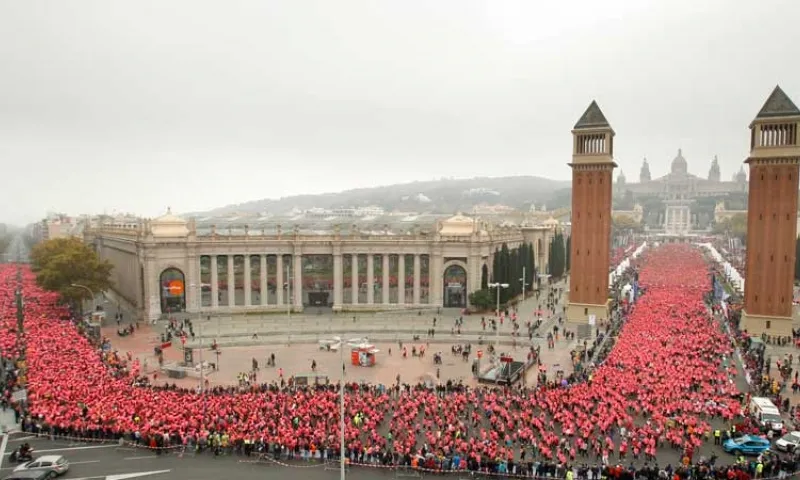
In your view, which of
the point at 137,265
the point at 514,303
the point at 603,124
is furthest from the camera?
the point at 514,303

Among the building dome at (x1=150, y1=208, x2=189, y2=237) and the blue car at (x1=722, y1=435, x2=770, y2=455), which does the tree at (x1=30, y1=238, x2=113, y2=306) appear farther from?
the blue car at (x1=722, y1=435, x2=770, y2=455)

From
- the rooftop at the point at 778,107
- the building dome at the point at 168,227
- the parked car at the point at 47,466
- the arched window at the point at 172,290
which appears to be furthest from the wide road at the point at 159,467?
the rooftop at the point at 778,107

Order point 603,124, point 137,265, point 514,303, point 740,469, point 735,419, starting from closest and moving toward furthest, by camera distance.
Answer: point 740,469
point 735,419
point 603,124
point 137,265
point 514,303

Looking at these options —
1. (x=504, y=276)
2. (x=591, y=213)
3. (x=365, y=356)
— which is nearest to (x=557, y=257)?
(x=504, y=276)

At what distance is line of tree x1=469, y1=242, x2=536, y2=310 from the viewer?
7294 cm

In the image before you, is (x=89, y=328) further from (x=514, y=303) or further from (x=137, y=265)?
(x=514, y=303)

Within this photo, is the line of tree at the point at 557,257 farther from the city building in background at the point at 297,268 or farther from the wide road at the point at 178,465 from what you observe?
the wide road at the point at 178,465

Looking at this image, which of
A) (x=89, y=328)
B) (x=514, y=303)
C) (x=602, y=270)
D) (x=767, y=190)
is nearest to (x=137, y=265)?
(x=89, y=328)

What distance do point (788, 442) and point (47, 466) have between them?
33.4 meters

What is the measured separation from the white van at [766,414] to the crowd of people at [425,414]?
103 cm

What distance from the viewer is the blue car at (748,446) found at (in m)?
29.2

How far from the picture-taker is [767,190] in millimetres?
59844

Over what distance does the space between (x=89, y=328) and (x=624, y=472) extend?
51.5 m

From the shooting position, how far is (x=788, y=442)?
2936cm
